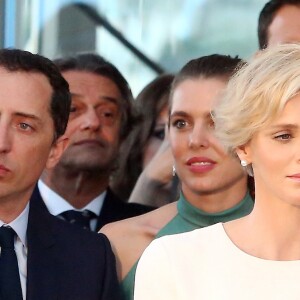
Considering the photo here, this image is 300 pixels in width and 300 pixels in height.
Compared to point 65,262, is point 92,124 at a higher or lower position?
higher

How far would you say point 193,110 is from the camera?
4.47 m

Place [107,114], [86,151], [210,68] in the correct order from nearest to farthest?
[210,68] → [86,151] → [107,114]

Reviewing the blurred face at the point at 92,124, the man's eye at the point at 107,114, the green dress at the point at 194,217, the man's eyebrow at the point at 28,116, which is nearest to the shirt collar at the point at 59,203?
the blurred face at the point at 92,124

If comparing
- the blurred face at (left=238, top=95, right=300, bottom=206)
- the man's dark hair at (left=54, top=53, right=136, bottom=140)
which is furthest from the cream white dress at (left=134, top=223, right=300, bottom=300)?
the man's dark hair at (left=54, top=53, right=136, bottom=140)

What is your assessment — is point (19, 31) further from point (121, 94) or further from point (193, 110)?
point (193, 110)

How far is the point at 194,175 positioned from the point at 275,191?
99 centimetres

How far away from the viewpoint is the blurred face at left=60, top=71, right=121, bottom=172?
5223 millimetres

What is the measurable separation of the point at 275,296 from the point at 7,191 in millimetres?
960

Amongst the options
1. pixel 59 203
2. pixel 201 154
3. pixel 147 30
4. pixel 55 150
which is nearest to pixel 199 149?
pixel 201 154

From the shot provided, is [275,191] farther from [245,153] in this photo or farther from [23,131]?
[23,131]

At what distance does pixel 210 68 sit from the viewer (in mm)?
4598

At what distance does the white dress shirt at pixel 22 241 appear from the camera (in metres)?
3.85

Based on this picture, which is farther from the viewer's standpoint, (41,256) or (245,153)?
(41,256)

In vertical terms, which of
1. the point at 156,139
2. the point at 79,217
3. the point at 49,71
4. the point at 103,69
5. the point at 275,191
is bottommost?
the point at 79,217
